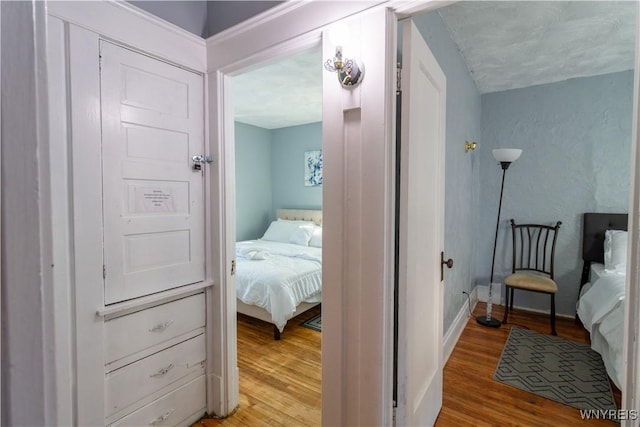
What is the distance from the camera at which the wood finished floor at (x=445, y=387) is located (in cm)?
177

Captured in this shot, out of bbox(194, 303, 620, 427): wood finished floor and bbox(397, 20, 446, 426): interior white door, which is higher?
bbox(397, 20, 446, 426): interior white door

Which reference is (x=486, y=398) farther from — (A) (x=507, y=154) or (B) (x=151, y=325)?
(A) (x=507, y=154)

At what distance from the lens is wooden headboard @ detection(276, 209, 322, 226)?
16.0 ft

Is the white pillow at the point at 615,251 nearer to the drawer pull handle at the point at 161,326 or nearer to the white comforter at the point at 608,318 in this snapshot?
the white comforter at the point at 608,318

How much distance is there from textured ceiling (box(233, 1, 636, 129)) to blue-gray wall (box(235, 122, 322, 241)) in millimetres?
1376

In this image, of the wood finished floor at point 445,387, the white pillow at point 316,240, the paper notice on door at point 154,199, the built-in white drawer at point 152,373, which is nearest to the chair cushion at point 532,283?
the wood finished floor at point 445,387

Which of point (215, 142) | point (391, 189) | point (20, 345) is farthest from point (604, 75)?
point (20, 345)

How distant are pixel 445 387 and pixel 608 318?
3.99 ft

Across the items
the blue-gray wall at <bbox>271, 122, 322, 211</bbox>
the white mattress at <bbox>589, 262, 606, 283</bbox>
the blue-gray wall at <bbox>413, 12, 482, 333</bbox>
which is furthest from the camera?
the blue-gray wall at <bbox>271, 122, 322, 211</bbox>

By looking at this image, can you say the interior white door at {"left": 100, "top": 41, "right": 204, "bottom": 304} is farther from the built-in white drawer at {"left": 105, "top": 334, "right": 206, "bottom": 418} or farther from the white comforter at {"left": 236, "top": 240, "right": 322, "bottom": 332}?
the white comforter at {"left": 236, "top": 240, "right": 322, "bottom": 332}

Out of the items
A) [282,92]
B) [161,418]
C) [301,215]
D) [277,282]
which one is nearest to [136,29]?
[161,418]

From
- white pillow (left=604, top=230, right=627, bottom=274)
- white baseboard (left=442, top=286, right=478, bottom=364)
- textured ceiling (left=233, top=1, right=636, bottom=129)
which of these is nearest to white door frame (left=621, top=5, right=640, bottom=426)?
textured ceiling (left=233, top=1, right=636, bottom=129)

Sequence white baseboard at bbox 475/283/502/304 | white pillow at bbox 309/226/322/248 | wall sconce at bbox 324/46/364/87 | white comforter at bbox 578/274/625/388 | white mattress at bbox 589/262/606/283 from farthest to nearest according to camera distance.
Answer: white pillow at bbox 309/226/322/248 < white baseboard at bbox 475/283/502/304 < white mattress at bbox 589/262/606/283 < white comforter at bbox 578/274/625/388 < wall sconce at bbox 324/46/364/87

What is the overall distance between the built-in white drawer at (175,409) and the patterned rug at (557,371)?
2.04 m
